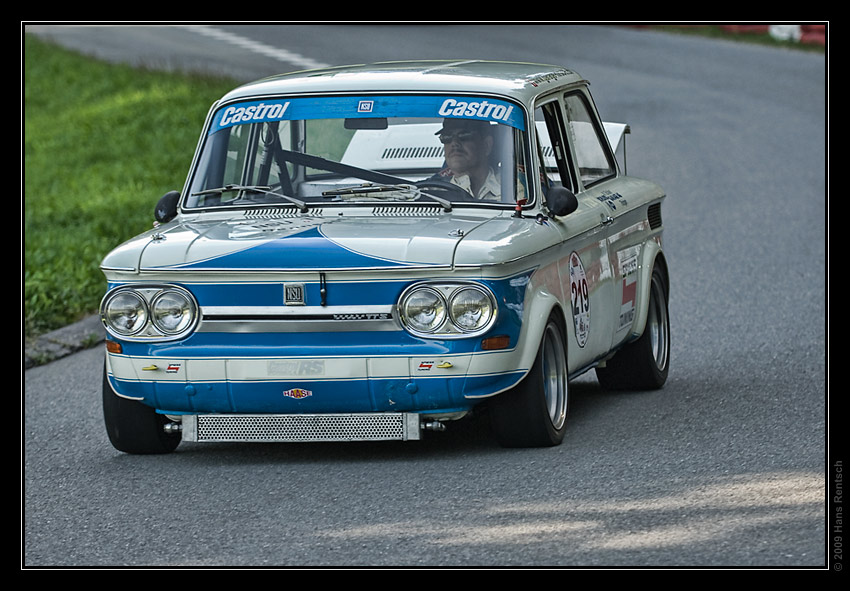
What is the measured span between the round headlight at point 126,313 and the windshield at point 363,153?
38.0 inches

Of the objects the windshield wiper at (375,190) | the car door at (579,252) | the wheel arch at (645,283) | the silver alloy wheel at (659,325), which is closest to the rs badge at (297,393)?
the windshield wiper at (375,190)

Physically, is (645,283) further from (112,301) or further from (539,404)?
(112,301)

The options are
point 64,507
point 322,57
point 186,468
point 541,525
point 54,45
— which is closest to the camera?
point 541,525

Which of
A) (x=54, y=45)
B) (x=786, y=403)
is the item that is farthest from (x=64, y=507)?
(x=54, y=45)

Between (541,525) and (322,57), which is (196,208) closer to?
(541,525)

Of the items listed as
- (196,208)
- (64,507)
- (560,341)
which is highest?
(196,208)

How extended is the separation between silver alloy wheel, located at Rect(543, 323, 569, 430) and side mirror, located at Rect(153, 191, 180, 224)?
2027 millimetres

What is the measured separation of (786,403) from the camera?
8633mm

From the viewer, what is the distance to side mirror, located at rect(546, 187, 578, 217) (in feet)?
25.3

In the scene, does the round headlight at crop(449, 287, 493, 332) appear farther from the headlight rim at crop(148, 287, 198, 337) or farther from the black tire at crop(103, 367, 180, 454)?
the black tire at crop(103, 367, 180, 454)

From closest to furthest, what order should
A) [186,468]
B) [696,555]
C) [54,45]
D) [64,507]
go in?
[696,555], [64,507], [186,468], [54,45]

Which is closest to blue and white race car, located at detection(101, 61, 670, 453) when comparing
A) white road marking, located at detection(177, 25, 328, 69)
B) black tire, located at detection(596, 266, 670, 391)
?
black tire, located at detection(596, 266, 670, 391)

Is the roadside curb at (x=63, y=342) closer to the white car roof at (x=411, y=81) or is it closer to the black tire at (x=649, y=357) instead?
the white car roof at (x=411, y=81)
